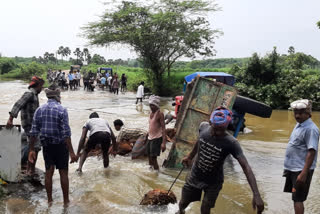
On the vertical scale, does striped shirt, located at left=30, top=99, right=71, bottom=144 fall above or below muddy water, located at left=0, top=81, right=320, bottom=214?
above

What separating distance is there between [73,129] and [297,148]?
27.0 ft

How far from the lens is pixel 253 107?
7328 mm

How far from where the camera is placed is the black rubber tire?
720 cm

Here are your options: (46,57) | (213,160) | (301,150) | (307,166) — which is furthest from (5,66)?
(307,166)

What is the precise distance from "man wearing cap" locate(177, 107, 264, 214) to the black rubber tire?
376 centimetres

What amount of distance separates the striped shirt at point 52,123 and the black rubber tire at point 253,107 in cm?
398

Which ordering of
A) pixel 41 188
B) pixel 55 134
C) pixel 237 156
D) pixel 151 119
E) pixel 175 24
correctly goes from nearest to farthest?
pixel 237 156
pixel 55 134
pixel 41 188
pixel 151 119
pixel 175 24

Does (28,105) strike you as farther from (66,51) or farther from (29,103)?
(66,51)

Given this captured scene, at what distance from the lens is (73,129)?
10961 mm

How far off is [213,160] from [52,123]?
2233 mm

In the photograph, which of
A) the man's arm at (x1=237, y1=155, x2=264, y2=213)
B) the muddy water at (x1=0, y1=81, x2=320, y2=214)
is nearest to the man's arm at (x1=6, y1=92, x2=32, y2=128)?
the muddy water at (x1=0, y1=81, x2=320, y2=214)

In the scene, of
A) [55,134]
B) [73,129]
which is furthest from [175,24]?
[55,134]

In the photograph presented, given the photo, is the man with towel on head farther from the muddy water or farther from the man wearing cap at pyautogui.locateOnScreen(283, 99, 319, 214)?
the man wearing cap at pyautogui.locateOnScreen(283, 99, 319, 214)

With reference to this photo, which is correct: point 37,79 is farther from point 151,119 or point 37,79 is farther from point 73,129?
point 73,129
